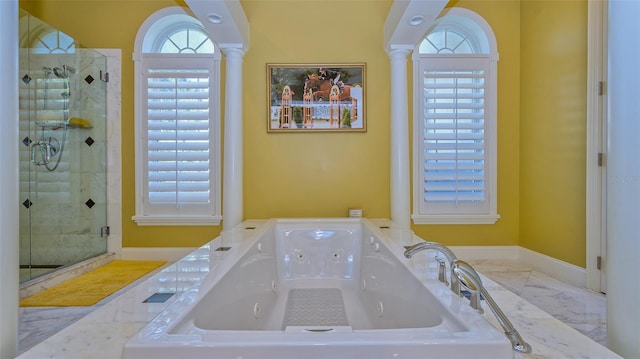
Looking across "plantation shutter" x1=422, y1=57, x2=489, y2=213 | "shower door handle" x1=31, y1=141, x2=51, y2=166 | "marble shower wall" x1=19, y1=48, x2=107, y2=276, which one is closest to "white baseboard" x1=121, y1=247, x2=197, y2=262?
"marble shower wall" x1=19, y1=48, x2=107, y2=276

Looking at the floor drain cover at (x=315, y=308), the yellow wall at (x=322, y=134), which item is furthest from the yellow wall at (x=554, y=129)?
the floor drain cover at (x=315, y=308)

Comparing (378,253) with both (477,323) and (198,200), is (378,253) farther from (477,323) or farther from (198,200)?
(198,200)

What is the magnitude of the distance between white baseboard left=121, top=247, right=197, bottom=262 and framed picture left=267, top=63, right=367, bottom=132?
155cm

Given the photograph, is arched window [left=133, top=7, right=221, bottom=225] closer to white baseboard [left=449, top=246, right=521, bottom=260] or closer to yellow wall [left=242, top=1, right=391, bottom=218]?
yellow wall [left=242, top=1, right=391, bottom=218]

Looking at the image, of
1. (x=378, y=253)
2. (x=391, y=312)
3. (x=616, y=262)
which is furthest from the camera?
(x=378, y=253)

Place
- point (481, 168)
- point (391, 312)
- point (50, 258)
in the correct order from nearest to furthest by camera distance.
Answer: point (391, 312) < point (50, 258) < point (481, 168)

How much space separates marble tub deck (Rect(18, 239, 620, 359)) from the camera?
85 cm

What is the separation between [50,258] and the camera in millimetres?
2816

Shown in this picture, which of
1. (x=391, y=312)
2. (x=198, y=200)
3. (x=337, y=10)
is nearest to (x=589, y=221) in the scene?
(x=391, y=312)

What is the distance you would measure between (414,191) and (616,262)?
2.18 meters

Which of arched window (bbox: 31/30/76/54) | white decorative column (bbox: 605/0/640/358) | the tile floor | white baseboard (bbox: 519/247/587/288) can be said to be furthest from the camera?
arched window (bbox: 31/30/76/54)

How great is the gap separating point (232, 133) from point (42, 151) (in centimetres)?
172

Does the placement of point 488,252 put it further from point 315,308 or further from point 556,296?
point 315,308

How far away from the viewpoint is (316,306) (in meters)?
2.06
